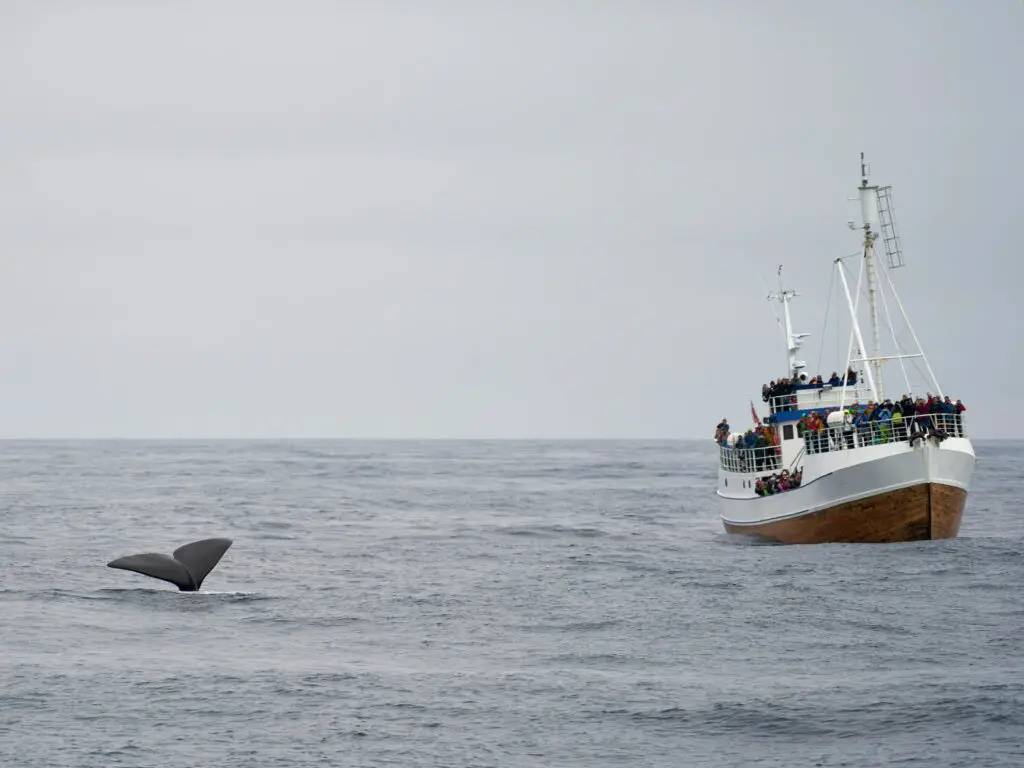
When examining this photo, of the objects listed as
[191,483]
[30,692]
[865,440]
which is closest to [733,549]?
[865,440]

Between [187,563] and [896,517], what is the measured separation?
84.0ft

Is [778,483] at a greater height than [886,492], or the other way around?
[778,483]

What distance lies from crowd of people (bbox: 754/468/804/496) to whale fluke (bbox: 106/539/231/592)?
24297 millimetres

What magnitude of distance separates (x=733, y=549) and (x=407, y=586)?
17.1 m

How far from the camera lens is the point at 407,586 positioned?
42.4 m

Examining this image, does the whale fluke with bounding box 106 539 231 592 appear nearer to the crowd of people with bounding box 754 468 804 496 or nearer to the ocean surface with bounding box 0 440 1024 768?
the ocean surface with bounding box 0 440 1024 768

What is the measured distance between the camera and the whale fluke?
127ft

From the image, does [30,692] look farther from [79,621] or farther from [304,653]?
[79,621]

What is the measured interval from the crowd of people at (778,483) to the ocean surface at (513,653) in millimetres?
2675

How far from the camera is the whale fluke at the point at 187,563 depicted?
38750 millimetres

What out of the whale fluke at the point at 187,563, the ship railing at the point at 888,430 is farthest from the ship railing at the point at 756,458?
the whale fluke at the point at 187,563

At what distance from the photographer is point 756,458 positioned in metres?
58.7

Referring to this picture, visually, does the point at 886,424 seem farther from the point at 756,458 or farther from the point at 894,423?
the point at 756,458

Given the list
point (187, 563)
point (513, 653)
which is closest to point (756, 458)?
point (187, 563)
